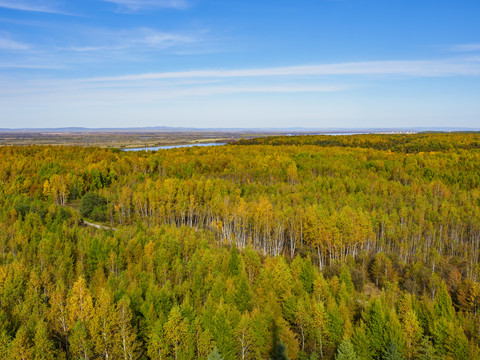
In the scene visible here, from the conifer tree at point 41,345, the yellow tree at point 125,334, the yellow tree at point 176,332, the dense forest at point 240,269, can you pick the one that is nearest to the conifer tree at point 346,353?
the dense forest at point 240,269

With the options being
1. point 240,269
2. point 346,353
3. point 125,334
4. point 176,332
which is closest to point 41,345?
point 125,334

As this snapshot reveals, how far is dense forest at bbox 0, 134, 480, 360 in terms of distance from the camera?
1043 inches

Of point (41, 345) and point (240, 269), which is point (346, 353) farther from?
point (41, 345)

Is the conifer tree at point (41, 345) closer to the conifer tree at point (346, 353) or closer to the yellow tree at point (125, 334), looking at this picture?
the yellow tree at point (125, 334)

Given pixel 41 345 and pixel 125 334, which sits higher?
pixel 41 345

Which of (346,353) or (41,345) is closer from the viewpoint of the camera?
(41,345)

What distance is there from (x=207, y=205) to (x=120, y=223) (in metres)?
17.7

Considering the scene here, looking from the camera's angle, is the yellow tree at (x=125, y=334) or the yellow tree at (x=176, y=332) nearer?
the yellow tree at (x=176, y=332)

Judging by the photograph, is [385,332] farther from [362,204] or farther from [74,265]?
[362,204]

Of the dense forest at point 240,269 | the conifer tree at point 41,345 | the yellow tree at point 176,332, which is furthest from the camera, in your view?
the dense forest at point 240,269

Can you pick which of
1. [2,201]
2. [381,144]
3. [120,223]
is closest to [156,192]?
[120,223]

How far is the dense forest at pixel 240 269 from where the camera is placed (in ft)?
86.9

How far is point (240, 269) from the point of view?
3944 cm

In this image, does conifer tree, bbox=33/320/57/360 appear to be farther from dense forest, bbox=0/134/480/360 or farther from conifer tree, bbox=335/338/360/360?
conifer tree, bbox=335/338/360/360
